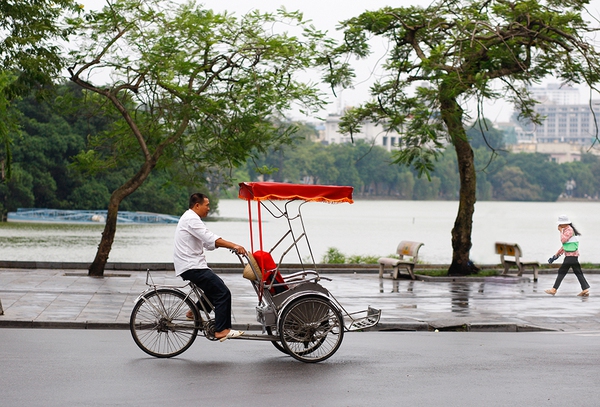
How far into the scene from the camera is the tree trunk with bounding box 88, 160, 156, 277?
22656mm

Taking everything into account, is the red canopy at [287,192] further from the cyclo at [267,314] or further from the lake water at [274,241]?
the lake water at [274,241]

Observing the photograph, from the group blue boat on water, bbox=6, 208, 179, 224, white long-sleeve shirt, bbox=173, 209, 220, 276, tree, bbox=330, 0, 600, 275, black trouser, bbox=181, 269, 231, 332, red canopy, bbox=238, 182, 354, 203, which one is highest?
tree, bbox=330, 0, 600, 275

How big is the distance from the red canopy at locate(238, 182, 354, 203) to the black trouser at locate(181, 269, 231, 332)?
986mm

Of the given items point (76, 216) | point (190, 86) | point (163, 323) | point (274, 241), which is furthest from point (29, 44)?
point (76, 216)

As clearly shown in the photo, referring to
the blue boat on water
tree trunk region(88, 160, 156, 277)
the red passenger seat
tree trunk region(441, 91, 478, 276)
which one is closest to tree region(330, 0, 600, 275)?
tree trunk region(441, 91, 478, 276)

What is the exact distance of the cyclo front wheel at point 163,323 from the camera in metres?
10.4

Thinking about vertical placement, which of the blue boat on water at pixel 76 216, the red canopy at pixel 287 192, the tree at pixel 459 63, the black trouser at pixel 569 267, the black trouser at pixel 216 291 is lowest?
the blue boat on water at pixel 76 216

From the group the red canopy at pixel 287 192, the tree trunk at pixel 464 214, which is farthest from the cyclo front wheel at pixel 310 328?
the tree trunk at pixel 464 214

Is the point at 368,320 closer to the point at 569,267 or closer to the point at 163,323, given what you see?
the point at 163,323

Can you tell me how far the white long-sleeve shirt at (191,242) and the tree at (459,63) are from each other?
11493 millimetres

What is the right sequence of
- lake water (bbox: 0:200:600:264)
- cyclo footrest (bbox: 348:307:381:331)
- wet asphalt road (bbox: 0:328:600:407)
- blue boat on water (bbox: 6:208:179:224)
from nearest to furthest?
wet asphalt road (bbox: 0:328:600:407) → cyclo footrest (bbox: 348:307:381:331) → lake water (bbox: 0:200:600:264) → blue boat on water (bbox: 6:208:179:224)

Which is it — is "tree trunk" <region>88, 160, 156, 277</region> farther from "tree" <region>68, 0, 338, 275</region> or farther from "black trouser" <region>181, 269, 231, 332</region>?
"black trouser" <region>181, 269, 231, 332</region>

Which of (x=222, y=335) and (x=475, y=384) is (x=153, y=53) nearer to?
(x=222, y=335)

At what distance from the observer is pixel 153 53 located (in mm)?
22547
